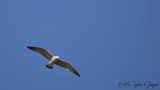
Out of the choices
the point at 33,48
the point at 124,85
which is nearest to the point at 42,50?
the point at 33,48

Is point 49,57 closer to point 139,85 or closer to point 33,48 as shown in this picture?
point 33,48

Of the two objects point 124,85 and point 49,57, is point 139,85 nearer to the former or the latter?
point 124,85

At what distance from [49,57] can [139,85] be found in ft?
29.1

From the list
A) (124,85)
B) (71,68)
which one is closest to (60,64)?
(71,68)

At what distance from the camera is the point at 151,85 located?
8131 centimetres

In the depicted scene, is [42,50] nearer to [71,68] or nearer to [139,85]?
[71,68]

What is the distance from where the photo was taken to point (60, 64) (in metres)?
80.9

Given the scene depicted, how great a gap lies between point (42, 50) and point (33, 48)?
0.86 m

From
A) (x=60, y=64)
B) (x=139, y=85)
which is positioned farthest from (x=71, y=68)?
(x=139, y=85)

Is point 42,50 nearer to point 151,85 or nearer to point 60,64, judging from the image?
point 60,64

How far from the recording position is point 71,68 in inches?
3182

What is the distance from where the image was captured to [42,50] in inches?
3157

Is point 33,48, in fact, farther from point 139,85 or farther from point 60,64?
point 139,85

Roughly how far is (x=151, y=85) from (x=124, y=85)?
2607 mm
